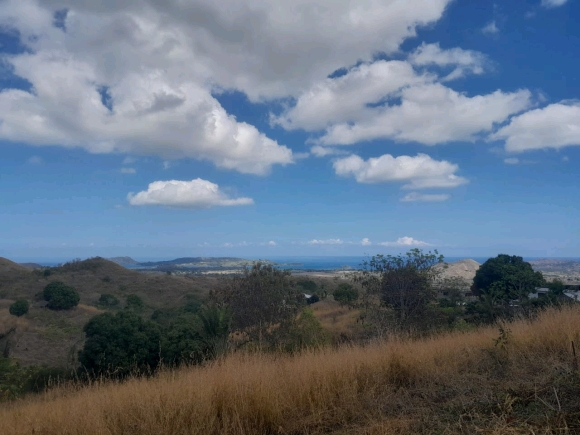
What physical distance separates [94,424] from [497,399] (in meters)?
3.86

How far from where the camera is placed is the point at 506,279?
21297mm

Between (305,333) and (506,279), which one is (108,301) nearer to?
(305,333)

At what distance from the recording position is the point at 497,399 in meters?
4.33

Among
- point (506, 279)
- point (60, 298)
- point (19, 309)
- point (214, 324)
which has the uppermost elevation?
point (506, 279)

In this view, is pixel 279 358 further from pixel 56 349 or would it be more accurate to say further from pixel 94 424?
pixel 56 349

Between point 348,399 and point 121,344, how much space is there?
11766 mm

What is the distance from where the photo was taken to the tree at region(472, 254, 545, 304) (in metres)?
18.7

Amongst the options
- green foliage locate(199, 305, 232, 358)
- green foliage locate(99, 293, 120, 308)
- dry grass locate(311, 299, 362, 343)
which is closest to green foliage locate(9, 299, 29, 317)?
green foliage locate(99, 293, 120, 308)

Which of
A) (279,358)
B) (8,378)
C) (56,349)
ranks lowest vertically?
(56,349)

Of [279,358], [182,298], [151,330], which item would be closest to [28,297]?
[182,298]

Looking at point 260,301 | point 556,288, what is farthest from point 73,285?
point 556,288

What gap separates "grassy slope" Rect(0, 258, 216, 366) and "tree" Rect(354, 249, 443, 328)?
A: 10295 mm

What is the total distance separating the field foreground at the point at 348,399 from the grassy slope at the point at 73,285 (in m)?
Answer: 10.2

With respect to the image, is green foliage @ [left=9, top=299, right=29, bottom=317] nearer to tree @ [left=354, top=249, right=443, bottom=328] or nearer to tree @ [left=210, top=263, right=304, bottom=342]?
tree @ [left=210, top=263, right=304, bottom=342]
